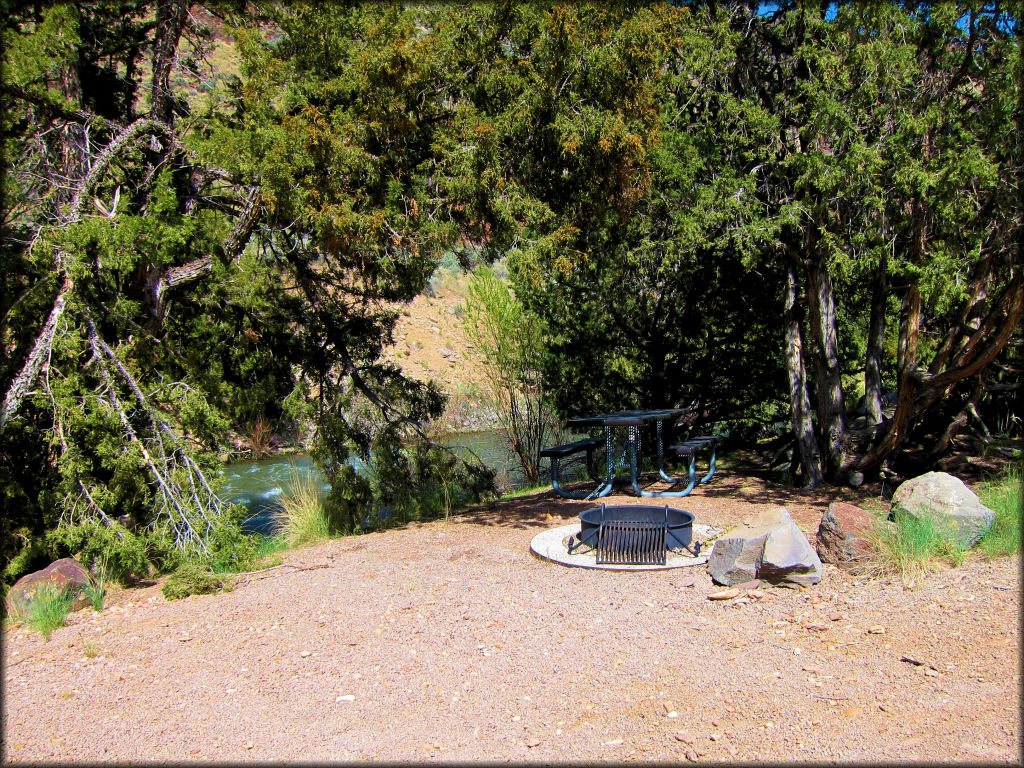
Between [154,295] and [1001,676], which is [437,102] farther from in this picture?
[1001,676]

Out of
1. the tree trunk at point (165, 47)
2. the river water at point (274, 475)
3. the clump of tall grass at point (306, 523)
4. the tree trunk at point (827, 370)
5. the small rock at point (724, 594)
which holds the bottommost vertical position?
the river water at point (274, 475)

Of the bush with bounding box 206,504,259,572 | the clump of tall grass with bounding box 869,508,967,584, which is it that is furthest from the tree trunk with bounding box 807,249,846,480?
the bush with bounding box 206,504,259,572

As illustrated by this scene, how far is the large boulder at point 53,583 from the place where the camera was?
19.4 ft

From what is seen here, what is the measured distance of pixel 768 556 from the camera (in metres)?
5.58

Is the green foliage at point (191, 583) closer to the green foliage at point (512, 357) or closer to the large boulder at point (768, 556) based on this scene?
the large boulder at point (768, 556)

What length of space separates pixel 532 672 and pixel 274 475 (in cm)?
1325

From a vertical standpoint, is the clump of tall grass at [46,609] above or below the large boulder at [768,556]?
below

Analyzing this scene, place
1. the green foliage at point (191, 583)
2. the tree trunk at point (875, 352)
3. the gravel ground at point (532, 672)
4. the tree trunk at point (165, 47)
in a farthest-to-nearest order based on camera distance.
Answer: the tree trunk at point (875, 352), the tree trunk at point (165, 47), the green foliage at point (191, 583), the gravel ground at point (532, 672)

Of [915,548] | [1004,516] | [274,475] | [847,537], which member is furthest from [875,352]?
[274,475]

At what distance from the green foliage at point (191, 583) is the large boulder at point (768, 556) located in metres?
4.04

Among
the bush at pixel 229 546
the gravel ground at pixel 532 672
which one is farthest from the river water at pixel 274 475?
the gravel ground at pixel 532 672

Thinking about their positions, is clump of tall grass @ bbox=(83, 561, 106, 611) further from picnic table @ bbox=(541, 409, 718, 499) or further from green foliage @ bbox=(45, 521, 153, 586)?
picnic table @ bbox=(541, 409, 718, 499)

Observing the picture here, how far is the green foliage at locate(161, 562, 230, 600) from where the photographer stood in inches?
246

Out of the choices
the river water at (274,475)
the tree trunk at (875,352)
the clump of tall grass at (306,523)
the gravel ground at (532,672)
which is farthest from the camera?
the river water at (274,475)
